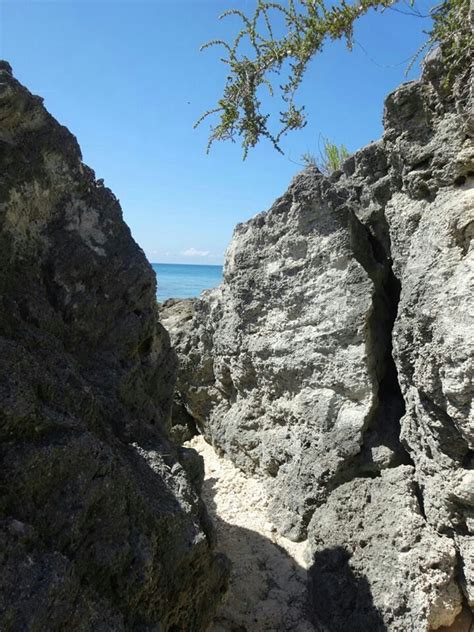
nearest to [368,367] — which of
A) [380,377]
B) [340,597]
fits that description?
[380,377]

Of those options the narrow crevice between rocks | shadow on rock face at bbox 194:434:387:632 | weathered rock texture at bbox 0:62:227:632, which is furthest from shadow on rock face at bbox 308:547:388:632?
weathered rock texture at bbox 0:62:227:632

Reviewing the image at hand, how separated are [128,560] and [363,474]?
92.0 inches

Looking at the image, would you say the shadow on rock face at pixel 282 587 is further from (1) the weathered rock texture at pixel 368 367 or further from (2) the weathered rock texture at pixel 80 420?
(2) the weathered rock texture at pixel 80 420

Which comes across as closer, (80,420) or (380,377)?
(80,420)

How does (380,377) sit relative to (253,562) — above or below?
above

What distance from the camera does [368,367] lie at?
419 cm

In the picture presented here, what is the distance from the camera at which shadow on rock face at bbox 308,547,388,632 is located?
10.7ft

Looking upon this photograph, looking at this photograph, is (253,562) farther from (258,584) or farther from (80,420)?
(80,420)

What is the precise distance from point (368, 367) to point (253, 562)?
185 centimetres

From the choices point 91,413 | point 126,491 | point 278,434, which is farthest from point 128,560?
point 278,434

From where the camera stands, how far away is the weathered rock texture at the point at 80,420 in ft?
6.67

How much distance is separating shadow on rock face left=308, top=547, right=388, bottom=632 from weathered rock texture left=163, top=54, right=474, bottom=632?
0.4 inches

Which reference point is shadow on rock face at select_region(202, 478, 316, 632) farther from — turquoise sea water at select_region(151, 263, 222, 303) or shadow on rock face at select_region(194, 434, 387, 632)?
turquoise sea water at select_region(151, 263, 222, 303)

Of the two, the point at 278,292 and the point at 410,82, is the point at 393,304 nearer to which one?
the point at 278,292
